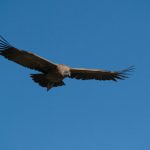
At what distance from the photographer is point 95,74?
27141 mm

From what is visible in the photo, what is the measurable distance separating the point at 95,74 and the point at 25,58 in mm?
2882

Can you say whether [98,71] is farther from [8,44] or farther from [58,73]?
[8,44]

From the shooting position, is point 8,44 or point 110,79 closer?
point 8,44

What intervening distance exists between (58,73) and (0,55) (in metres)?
2.03

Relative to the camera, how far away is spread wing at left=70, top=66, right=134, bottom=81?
26.9m

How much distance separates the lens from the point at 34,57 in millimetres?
25594

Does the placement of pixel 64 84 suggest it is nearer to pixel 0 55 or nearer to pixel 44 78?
pixel 44 78

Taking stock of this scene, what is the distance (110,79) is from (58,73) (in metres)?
2.50

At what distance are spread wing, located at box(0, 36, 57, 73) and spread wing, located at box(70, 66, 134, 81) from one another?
115cm

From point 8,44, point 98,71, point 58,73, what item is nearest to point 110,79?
point 98,71

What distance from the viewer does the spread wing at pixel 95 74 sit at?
26.9 m

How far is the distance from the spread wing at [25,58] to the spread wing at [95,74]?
115 centimetres

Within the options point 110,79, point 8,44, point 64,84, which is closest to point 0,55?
point 8,44

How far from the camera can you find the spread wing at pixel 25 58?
2522 cm
